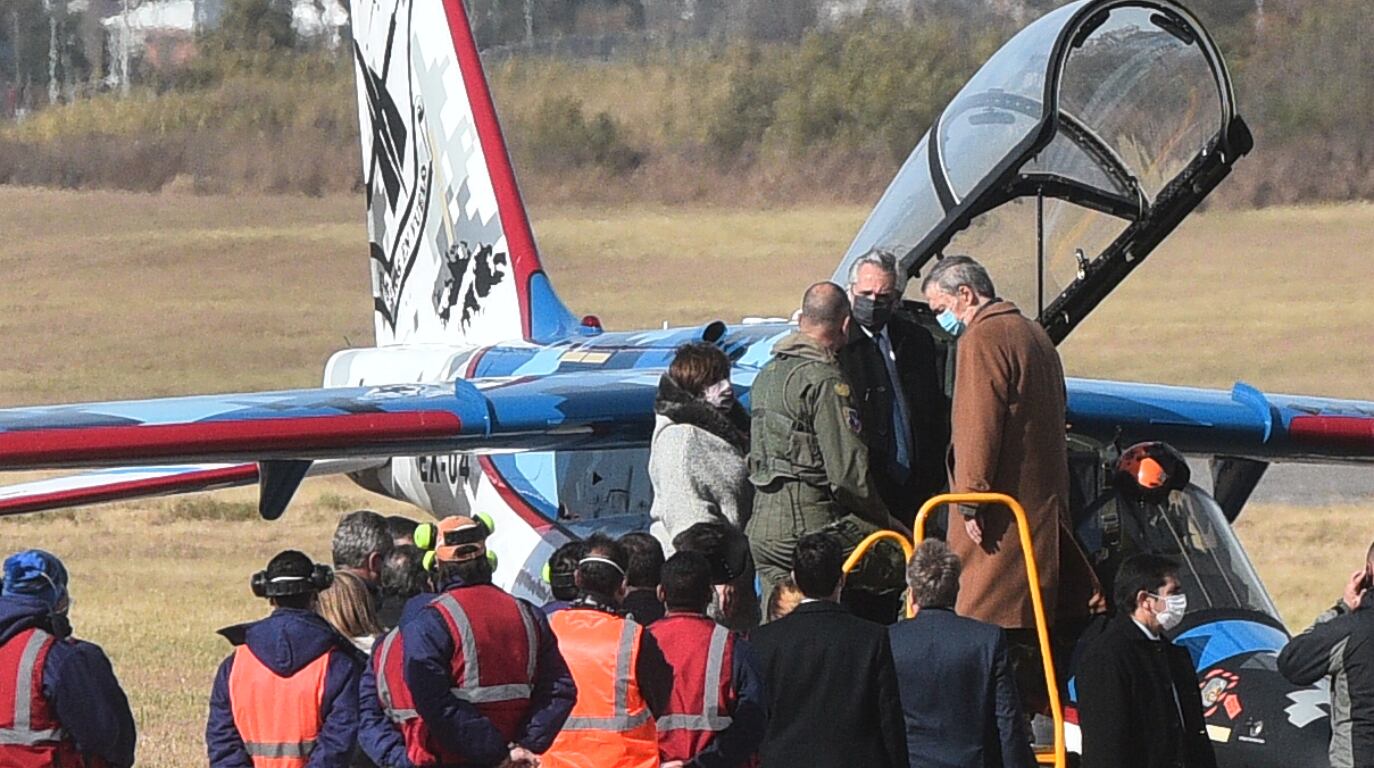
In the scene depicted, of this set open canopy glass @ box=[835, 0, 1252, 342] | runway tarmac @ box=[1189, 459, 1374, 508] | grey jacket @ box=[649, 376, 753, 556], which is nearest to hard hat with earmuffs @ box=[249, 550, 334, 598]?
grey jacket @ box=[649, 376, 753, 556]

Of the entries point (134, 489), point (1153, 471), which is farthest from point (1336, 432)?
point (134, 489)

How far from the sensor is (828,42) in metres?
35.6

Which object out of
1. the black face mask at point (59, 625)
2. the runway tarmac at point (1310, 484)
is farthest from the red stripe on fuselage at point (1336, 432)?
the runway tarmac at point (1310, 484)

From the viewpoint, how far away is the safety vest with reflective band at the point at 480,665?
21.1 feet

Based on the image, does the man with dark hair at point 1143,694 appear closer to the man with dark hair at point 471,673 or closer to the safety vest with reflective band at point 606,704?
the safety vest with reflective band at point 606,704

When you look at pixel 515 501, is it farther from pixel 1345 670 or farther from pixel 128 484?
pixel 1345 670

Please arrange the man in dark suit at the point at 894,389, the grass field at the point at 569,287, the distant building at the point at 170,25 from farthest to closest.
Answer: the distant building at the point at 170,25, the grass field at the point at 569,287, the man in dark suit at the point at 894,389

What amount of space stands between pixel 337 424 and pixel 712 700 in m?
3.93

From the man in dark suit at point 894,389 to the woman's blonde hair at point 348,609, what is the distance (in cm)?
183

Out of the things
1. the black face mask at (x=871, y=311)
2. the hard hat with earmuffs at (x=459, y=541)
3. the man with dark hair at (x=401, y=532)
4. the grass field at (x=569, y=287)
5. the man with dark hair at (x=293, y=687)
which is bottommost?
the grass field at (x=569, y=287)

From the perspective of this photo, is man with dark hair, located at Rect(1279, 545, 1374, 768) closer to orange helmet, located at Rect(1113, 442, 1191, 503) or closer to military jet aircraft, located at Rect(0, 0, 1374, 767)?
military jet aircraft, located at Rect(0, 0, 1374, 767)

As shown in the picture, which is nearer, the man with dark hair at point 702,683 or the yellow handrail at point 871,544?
the man with dark hair at point 702,683

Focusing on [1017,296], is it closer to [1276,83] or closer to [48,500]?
[48,500]

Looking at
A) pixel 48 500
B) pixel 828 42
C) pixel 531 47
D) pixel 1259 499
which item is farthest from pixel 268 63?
pixel 48 500
